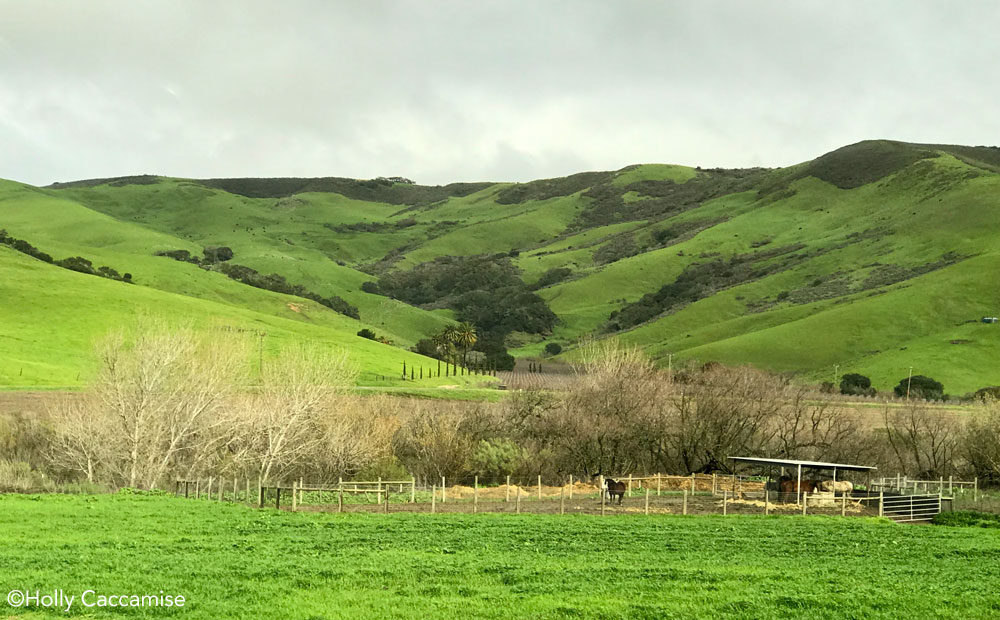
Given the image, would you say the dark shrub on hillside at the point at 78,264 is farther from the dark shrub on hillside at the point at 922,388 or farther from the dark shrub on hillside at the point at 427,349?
the dark shrub on hillside at the point at 922,388

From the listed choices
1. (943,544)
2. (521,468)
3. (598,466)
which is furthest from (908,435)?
(943,544)

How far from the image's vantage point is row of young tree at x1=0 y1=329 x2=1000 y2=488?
2149 inches

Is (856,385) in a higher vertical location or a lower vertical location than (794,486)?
higher

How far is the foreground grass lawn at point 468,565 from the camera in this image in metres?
19.0

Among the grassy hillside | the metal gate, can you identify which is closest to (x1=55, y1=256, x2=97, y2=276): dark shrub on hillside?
the grassy hillside

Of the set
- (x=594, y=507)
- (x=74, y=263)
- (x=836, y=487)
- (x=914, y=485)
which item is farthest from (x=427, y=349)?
(x=594, y=507)

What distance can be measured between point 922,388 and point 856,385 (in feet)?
29.8

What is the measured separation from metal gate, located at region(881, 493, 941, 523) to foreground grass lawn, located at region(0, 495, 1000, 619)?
9612 millimetres

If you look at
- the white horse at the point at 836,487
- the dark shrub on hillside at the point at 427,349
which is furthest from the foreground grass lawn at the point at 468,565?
the dark shrub on hillside at the point at 427,349

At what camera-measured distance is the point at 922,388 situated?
11300 centimetres

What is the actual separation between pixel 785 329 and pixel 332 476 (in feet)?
361

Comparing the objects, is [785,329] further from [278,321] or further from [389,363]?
[278,321]

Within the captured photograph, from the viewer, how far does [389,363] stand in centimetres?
10981

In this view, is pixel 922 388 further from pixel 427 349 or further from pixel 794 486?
pixel 427 349
